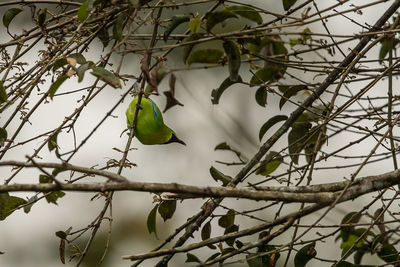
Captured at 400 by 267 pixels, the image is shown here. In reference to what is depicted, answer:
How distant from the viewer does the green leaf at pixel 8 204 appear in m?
1.69

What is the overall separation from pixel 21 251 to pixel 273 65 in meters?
4.20

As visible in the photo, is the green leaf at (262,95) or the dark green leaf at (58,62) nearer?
the dark green leaf at (58,62)

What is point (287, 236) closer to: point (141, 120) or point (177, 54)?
point (177, 54)

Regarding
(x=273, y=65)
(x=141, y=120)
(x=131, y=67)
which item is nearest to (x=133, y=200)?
(x=131, y=67)

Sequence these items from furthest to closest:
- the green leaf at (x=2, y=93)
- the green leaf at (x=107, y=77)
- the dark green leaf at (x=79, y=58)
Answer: the green leaf at (x=2, y=93)
the dark green leaf at (x=79, y=58)
the green leaf at (x=107, y=77)

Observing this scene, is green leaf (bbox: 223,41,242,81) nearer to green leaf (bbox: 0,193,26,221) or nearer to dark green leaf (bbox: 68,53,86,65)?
dark green leaf (bbox: 68,53,86,65)

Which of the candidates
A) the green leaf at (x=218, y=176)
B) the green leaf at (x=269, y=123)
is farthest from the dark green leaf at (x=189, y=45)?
the green leaf at (x=269, y=123)

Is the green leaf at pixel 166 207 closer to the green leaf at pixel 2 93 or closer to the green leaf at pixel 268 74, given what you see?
the green leaf at pixel 268 74

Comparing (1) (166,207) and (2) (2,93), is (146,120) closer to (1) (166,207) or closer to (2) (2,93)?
(1) (166,207)

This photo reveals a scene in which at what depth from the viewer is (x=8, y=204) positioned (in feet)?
5.61

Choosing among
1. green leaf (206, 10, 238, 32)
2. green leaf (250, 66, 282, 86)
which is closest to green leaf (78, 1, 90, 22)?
green leaf (206, 10, 238, 32)

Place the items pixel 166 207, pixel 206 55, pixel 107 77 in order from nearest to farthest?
pixel 107 77
pixel 206 55
pixel 166 207

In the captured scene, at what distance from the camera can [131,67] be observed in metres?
4.86

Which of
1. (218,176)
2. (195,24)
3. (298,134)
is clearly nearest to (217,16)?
(195,24)
